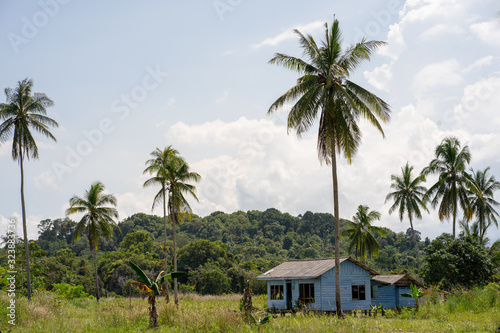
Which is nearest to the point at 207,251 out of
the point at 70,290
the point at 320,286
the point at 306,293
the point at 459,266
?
the point at 70,290

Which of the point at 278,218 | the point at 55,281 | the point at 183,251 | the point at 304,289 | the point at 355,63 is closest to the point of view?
the point at 355,63

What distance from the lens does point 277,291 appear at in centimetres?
3394

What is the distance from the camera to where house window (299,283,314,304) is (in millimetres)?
31550

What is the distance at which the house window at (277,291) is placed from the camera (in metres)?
33.6

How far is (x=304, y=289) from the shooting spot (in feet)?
105

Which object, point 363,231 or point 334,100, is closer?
point 334,100

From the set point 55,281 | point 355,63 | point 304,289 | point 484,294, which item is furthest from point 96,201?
point 484,294

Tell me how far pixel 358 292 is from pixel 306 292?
148 inches

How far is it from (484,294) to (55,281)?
44.9 meters

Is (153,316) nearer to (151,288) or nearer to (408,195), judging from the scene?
(151,288)

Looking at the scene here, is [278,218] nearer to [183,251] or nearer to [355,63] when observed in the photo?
[183,251]

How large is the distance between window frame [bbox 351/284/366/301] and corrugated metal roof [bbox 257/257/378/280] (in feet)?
4.45

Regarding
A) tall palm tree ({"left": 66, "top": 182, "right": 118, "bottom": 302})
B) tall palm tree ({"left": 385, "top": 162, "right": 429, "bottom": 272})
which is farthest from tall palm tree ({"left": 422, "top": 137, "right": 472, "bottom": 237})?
tall palm tree ({"left": 66, "top": 182, "right": 118, "bottom": 302})

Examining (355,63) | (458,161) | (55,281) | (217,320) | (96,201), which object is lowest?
(55,281)
